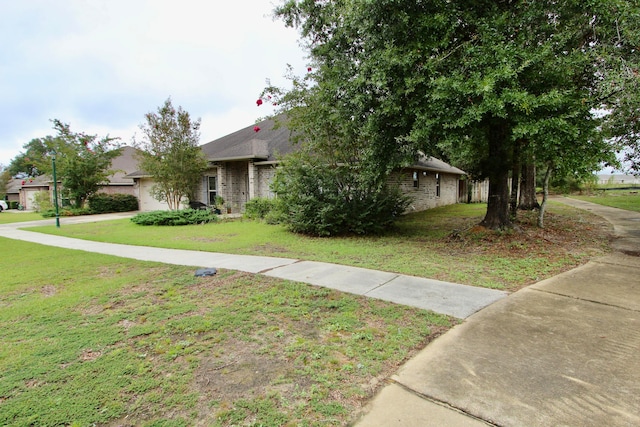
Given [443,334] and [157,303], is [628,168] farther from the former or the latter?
[157,303]

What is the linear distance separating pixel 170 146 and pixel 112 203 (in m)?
9.92

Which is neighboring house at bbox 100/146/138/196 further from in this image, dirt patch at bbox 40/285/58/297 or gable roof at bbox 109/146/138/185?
dirt patch at bbox 40/285/58/297

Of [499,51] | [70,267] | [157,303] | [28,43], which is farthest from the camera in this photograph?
[28,43]

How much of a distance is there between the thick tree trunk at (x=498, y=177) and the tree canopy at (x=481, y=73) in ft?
0.93

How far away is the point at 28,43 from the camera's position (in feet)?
35.8

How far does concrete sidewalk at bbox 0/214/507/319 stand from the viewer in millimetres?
4234

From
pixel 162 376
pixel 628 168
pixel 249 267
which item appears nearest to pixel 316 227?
pixel 249 267

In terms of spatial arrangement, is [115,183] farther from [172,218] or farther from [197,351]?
[197,351]

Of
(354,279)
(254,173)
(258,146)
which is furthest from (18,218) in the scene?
(354,279)

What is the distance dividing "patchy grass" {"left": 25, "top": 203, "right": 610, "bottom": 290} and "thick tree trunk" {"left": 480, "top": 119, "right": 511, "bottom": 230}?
0.49 metres

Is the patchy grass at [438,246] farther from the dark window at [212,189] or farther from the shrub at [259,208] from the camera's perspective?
the dark window at [212,189]

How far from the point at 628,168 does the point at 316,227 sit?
12652mm

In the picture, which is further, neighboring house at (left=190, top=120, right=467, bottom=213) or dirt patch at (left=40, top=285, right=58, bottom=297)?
neighboring house at (left=190, top=120, right=467, bottom=213)

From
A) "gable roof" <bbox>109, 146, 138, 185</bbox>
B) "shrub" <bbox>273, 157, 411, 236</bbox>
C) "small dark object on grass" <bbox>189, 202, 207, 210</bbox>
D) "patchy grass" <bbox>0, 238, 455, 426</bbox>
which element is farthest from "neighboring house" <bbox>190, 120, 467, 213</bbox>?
"patchy grass" <bbox>0, 238, 455, 426</bbox>
